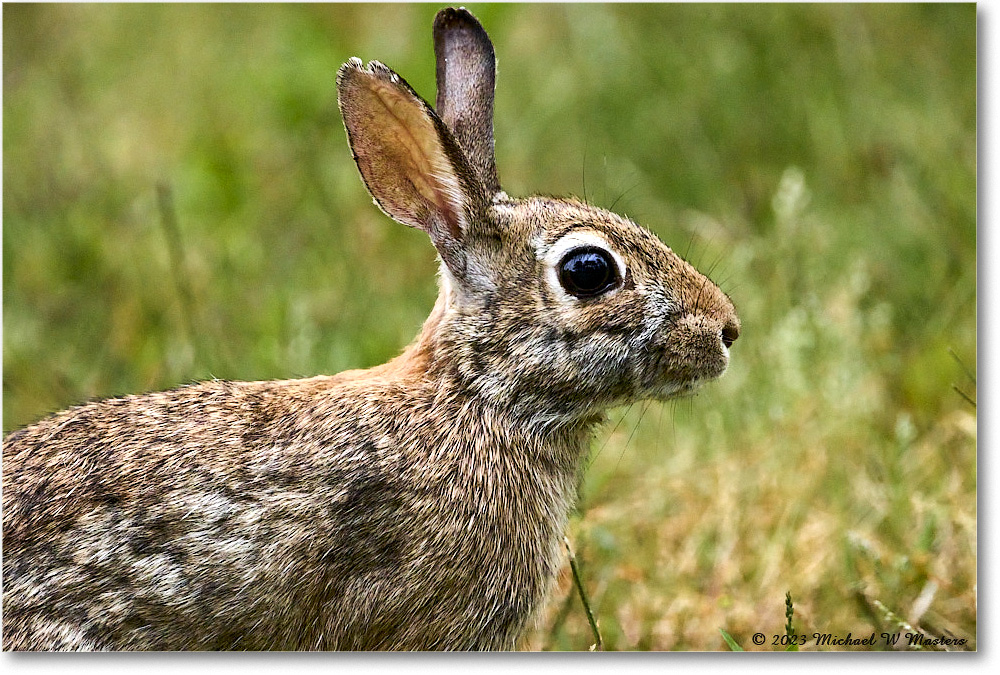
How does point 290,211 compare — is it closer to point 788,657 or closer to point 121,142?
point 121,142

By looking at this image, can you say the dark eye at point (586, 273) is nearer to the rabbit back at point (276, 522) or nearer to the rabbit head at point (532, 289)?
the rabbit head at point (532, 289)

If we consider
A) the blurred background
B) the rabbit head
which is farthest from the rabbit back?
the blurred background

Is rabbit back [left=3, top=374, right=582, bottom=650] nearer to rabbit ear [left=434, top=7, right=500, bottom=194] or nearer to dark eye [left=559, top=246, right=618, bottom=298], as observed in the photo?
dark eye [left=559, top=246, right=618, bottom=298]

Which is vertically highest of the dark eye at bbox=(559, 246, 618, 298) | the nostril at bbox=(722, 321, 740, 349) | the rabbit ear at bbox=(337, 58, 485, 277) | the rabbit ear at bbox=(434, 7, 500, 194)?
the rabbit ear at bbox=(434, 7, 500, 194)

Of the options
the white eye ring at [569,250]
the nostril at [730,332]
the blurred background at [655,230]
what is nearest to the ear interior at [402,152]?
the white eye ring at [569,250]

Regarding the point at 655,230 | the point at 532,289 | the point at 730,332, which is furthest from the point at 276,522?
the point at 655,230

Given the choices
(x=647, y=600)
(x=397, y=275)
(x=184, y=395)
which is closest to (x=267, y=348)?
(x=397, y=275)
